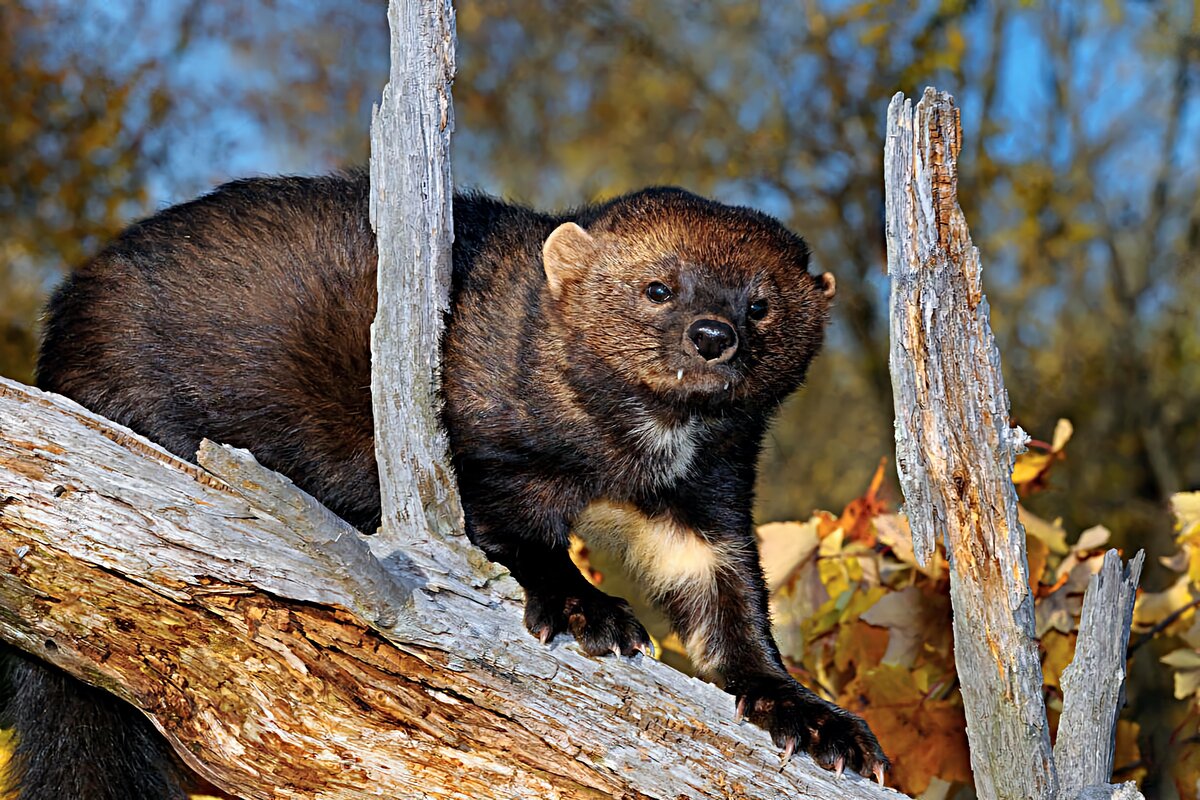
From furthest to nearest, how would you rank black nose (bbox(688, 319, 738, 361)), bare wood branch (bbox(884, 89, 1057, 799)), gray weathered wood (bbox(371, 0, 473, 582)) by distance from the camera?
black nose (bbox(688, 319, 738, 361)) < gray weathered wood (bbox(371, 0, 473, 582)) < bare wood branch (bbox(884, 89, 1057, 799))

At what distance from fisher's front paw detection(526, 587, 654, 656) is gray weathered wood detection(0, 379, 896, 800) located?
0.04 m

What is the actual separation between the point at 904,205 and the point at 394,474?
1480 millimetres

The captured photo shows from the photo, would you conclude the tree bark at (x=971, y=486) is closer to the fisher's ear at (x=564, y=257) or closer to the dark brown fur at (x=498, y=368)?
the dark brown fur at (x=498, y=368)

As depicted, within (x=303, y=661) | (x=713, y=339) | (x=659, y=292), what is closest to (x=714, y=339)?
(x=713, y=339)

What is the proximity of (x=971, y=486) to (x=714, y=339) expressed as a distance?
1057 mm

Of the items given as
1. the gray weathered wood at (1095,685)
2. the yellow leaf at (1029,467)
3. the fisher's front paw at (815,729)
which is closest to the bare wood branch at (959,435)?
the gray weathered wood at (1095,685)

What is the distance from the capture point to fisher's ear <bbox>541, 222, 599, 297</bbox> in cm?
411

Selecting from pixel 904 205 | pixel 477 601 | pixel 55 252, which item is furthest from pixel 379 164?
pixel 55 252

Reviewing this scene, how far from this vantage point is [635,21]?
435 inches

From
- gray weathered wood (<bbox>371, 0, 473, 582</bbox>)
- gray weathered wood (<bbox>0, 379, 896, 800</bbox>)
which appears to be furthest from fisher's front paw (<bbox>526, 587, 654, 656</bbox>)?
gray weathered wood (<bbox>371, 0, 473, 582</bbox>)

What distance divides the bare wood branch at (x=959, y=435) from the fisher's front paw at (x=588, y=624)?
845mm

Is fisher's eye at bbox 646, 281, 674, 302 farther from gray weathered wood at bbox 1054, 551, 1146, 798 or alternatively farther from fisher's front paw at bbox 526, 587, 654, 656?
gray weathered wood at bbox 1054, 551, 1146, 798

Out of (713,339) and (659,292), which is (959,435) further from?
(659,292)

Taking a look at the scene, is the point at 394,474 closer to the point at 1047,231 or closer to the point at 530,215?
the point at 530,215
